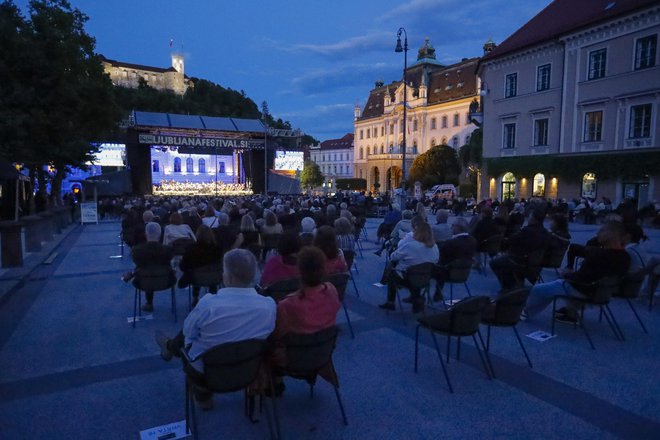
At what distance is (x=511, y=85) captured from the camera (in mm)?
27531

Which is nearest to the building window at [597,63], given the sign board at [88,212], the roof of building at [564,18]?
the roof of building at [564,18]

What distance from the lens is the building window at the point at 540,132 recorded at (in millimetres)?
25859

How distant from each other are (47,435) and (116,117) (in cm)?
1662

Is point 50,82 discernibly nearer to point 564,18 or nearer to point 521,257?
point 521,257

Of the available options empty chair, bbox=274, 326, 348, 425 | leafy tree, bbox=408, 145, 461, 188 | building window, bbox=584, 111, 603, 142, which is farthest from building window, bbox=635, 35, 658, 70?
leafy tree, bbox=408, 145, 461, 188

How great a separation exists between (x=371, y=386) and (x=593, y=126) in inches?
987

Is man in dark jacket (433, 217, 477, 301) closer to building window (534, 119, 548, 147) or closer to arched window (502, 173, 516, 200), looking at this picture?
building window (534, 119, 548, 147)

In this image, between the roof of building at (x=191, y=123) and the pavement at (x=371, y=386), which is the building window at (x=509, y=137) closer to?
the roof of building at (x=191, y=123)

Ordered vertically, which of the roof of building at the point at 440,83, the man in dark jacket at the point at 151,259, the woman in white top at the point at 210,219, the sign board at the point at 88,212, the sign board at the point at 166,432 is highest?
the roof of building at the point at 440,83

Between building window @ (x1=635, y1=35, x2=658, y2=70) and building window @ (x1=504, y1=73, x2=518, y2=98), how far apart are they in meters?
7.03

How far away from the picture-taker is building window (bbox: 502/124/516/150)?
2777 cm

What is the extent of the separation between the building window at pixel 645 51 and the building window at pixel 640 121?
1.96 m

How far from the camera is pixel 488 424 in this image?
10.7ft

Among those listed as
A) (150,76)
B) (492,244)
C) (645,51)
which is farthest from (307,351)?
(150,76)
